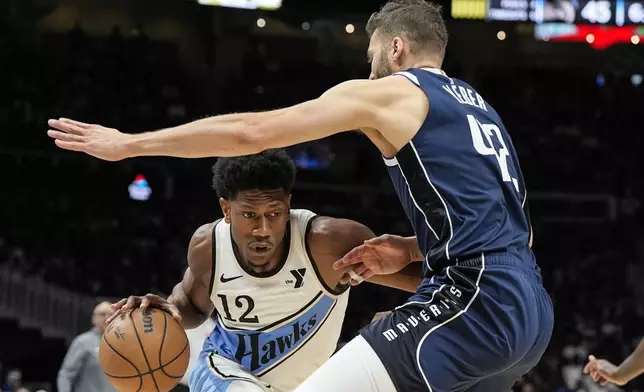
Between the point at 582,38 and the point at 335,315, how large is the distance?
12501mm

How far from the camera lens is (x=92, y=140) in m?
2.70

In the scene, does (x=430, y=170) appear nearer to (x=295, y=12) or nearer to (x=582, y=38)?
(x=295, y=12)

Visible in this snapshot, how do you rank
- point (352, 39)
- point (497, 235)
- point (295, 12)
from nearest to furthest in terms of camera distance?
point (497, 235) → point (295, 12) → point (352, 39)

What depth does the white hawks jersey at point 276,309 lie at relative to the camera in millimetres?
3812

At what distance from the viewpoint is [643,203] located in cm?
1495

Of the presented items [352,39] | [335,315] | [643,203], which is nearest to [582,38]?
[643,203]

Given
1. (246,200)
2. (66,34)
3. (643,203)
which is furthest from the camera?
(66,34)

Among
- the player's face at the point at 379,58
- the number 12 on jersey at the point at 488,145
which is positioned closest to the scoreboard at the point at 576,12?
the player's face at the point at 379,58

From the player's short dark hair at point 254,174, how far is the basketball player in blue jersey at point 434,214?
1.00 m

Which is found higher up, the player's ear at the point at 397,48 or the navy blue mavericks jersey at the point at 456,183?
the player's ear at the point at 397,48

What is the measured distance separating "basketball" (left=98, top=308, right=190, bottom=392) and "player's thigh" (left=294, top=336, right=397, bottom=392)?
107cm

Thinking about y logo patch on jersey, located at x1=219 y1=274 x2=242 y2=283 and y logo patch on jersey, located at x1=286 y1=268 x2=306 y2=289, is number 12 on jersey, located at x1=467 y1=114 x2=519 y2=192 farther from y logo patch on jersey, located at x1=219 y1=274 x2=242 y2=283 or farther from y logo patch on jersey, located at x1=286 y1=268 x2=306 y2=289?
y logo patch on jersey, located at x1=219 y1=274 x2=242 y2=283

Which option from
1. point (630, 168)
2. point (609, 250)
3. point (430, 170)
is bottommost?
point (609, 250)

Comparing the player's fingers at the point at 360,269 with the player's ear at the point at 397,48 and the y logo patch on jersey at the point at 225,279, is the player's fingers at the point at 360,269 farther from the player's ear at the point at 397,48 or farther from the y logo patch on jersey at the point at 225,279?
the player's ear at the point at 397,48
